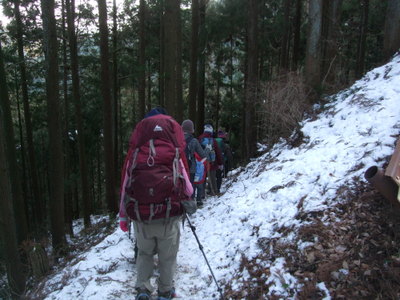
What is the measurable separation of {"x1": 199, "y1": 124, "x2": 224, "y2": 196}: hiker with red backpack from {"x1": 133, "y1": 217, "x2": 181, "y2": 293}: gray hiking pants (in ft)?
14.9

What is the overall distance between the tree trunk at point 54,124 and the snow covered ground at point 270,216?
3.89 metres

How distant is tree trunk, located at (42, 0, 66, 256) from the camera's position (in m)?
8.74

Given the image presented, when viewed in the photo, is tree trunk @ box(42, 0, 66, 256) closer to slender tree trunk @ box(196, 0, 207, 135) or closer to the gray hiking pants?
the gray hiking pants

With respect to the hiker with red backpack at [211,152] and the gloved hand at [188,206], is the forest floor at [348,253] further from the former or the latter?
the hiker with red backpack at [211,152]

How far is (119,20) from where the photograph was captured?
20.3 meters

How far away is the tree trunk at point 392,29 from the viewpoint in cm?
897

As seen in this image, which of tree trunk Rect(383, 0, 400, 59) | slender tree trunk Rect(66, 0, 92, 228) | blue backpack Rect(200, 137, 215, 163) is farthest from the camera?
slender tree trunk Rect(66, 0, 92, 228)

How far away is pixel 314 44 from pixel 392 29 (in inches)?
82.5

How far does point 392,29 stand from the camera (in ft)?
30.0

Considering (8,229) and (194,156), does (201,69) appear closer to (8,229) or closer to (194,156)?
(194,156)

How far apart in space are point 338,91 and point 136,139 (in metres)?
7.64

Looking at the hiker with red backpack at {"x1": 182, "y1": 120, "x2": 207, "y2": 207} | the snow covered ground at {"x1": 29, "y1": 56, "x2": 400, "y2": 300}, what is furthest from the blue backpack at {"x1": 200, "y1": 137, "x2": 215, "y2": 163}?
the snow covered ground at {"x1": 29, "y1": 56, "x2": 400, "y2": 300}

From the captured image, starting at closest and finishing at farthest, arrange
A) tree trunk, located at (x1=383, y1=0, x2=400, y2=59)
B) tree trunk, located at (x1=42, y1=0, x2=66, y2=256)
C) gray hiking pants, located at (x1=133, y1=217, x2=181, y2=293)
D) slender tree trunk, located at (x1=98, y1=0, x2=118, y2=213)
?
gray hiking pants, located at (x1=133, y1=217, x2=181, y2=293) < tree trunk, located at (x1=42, y1=0, x2=66, y2=256) < tree trunk, located at (x1=383, y1=0, x2=400, y2=59) < slender tree trunk, located at (x1=98, y1=0, x2=118, y2=213)

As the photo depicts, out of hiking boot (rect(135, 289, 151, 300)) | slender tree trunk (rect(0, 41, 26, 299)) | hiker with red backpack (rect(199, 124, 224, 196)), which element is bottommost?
slender tree trunk (rect(0, 41, 26, 299))
